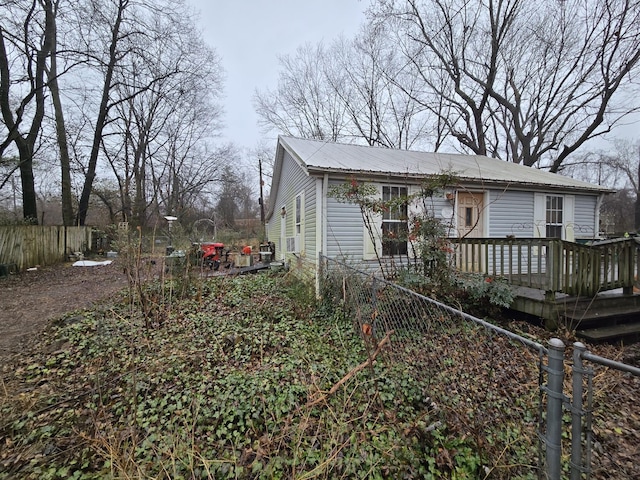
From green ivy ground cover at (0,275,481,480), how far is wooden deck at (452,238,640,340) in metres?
2.86

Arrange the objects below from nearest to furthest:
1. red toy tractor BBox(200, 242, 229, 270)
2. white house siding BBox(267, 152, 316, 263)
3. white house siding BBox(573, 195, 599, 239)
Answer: white house siding BBox(267, 152, 316, 263)
white house siding BBox(573, 195, 599, 239)
red toy tractor BBox(200, 242, 229, 270)

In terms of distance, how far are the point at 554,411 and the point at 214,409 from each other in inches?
102

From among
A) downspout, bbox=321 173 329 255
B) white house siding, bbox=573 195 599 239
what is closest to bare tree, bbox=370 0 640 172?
white house siding, bbox=573 195 599 239

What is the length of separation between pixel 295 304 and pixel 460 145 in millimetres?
18508

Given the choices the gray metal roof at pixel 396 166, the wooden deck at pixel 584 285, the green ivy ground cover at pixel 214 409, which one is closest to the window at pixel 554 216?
the gray metal roof at pixel 396 166

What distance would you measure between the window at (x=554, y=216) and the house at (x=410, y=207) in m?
0.03

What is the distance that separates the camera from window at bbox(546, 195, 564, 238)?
8.12m

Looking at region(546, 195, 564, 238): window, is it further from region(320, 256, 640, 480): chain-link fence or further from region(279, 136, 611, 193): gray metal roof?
region(320, 256, 640, 480): chain-link fence

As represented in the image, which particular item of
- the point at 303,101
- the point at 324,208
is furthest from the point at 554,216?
the point at 303,101

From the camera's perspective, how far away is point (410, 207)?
6.77 metres

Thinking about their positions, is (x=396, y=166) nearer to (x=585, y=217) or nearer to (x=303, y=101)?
(x=585, y=217)

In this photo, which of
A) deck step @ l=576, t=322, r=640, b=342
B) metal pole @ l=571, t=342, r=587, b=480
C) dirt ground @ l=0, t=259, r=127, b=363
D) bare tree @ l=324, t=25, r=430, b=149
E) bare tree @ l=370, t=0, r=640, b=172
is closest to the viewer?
metal pole @ l=571, t=342, r=587, b=480

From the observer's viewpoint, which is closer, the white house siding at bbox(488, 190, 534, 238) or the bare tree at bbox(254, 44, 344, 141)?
the white house siding at bbox(488, 190, 534, 238)

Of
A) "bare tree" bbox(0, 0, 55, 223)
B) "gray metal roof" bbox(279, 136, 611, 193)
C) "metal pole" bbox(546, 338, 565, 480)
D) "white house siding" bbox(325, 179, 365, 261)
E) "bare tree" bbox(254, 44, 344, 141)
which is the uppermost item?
"bare tree" bbox(254, 44, 344, 141)
